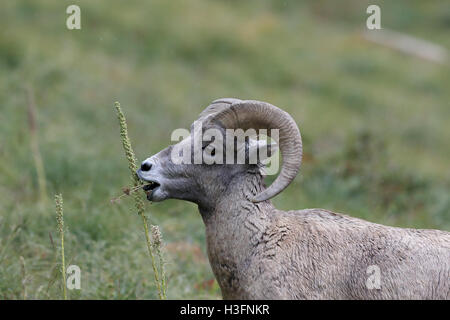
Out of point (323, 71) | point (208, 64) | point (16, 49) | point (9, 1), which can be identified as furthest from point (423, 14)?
point (16, 49)

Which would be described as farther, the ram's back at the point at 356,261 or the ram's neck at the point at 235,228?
the ram's neck at the point at 235,228

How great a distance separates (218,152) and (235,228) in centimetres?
52

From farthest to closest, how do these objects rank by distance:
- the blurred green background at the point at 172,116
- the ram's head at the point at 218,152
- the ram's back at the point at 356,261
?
the blurred green background at the point at 172,116 < the ram's head at the point at 218,152 < the ram's back at the point at 356,261

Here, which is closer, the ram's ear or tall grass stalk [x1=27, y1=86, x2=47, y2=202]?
the ram's ear

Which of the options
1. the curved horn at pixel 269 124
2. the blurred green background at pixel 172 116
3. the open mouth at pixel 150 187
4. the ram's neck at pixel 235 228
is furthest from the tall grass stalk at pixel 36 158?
the curved horn at pixel 269 124

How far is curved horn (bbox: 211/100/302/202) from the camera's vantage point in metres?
4.97

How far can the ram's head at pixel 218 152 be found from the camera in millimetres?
5070

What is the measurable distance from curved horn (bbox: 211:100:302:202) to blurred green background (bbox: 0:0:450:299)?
1762 mm

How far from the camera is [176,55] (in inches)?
699

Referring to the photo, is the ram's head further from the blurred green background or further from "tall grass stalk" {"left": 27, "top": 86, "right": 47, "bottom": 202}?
"tall grass stalk" {"left": 27, "top": 86, "right": 47, "bottom": 202}

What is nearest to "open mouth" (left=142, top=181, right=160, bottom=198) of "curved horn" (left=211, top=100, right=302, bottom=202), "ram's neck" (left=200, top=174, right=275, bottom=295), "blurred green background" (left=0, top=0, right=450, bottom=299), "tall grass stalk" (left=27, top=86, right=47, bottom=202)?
"ram's neck" (left=200, top=174, right=275, bottom=295)

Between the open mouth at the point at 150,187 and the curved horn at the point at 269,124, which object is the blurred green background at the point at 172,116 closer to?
the open mouth at the point at 150,187

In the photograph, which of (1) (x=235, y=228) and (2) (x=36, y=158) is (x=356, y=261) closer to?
(1) (x=235, y=228)

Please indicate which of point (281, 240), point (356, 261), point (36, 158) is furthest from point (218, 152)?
point (36, 158)
